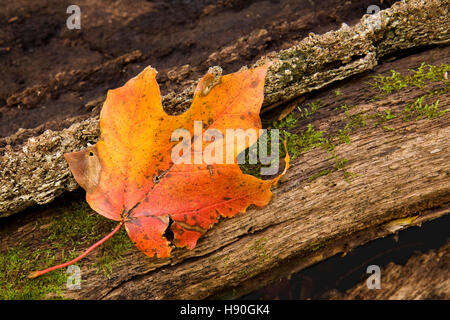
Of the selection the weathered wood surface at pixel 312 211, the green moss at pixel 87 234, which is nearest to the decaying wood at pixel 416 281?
the weathered wood surface at pixel 312 211

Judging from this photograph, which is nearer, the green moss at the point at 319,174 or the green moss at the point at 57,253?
the green moss at the point at 57,253

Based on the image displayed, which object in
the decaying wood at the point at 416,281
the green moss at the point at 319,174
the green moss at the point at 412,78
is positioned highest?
the green moss at the point at 412,78

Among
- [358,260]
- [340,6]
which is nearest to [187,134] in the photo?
[340,6]

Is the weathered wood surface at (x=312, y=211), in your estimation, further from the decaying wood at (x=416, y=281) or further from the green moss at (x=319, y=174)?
the decaying wood at (x=416, y=281)

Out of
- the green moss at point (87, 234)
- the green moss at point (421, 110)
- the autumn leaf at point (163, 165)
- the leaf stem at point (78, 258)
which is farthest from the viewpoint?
the green moss at point (421, 110)

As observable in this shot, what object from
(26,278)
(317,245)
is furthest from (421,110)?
(26,278)

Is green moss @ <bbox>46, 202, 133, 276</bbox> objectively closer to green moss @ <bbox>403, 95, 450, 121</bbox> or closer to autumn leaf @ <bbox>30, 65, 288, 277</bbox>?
autumn leaf @ <bbox>30, 65, 288, 277</bbox>

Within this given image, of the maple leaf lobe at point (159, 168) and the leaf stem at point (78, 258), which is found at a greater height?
the maple leaf lobe at point (159, 168)
